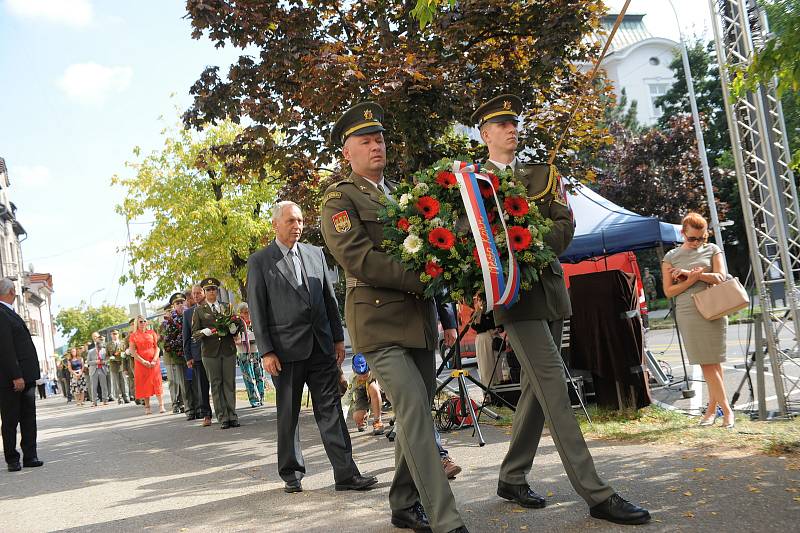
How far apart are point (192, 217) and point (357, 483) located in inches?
902

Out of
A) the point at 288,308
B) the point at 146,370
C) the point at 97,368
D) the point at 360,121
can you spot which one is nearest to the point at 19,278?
the point at 97,368

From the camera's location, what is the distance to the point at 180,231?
93.7 ft

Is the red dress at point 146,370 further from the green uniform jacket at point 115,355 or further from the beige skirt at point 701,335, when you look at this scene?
the beige skirt at point 701,335

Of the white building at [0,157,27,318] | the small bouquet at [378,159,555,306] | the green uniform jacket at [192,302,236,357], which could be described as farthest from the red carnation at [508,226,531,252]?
the white building at [0,157,27,318]

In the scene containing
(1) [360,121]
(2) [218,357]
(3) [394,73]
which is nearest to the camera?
(1) [360,121]

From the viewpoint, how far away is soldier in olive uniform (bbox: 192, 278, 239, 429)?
12953mm

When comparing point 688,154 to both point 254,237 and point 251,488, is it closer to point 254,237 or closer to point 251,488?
point 254,237

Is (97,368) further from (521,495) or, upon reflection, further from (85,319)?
(85,319)

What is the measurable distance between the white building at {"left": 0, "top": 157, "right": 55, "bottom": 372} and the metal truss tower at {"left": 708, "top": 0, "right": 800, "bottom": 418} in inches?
2617

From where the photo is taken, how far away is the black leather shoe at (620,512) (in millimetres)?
4500

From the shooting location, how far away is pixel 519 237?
15.8 feet

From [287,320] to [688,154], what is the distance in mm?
32470

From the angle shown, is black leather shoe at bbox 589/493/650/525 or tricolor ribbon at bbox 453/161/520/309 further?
tricolor ribbon at bbox 453/161/520/309

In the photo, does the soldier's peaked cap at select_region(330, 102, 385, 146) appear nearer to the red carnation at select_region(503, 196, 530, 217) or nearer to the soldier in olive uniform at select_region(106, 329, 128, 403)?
the red carnation at select_region(503, 196, 530, 217)
